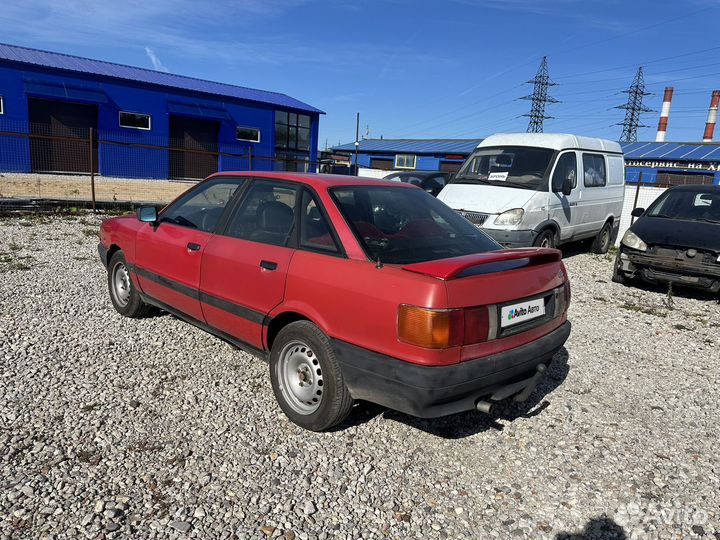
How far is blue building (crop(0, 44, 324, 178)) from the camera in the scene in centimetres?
2277

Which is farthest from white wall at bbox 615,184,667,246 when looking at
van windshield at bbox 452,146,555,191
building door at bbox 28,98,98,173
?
building door at bbox 28,98,98,173

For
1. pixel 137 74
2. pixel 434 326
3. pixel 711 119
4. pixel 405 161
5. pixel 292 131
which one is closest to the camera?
pixel 434 326

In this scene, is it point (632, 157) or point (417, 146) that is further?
point (417, 146)

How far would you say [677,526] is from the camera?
265 centimetres

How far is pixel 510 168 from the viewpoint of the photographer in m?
8.84

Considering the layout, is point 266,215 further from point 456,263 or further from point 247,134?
point 247,134

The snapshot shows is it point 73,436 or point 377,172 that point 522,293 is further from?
point 377,172

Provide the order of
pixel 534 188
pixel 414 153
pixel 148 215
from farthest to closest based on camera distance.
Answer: pixel 414 153
pixel 534 188
pixel 148 215

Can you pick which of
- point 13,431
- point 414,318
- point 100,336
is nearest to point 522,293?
point 414,318

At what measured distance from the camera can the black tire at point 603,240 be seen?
1092cm

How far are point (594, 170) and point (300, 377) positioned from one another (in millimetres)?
8596

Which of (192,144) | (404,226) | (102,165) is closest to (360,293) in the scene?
(404,226)

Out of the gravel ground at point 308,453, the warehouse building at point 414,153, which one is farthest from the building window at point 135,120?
the gravel ground at point 308,453

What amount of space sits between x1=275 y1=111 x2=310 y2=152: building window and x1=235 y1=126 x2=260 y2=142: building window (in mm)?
1500
